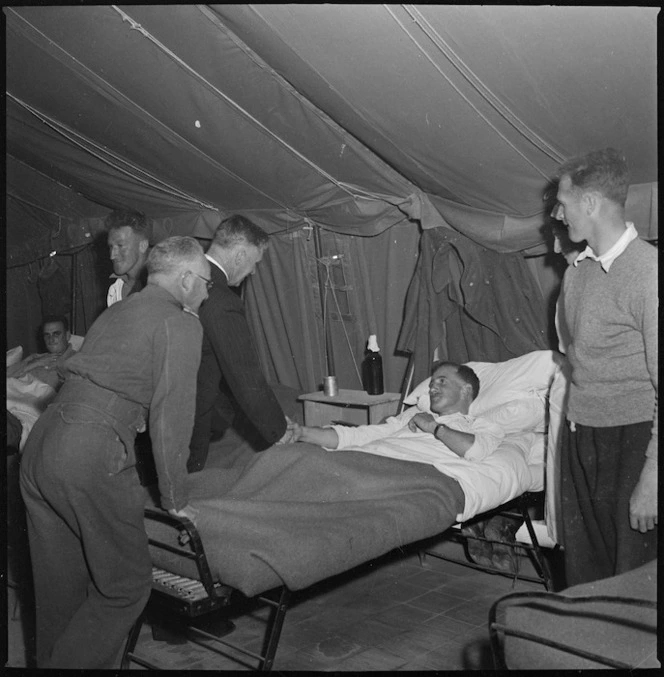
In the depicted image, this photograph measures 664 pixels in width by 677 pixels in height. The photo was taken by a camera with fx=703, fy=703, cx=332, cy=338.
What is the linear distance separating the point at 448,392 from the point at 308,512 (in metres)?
1.48

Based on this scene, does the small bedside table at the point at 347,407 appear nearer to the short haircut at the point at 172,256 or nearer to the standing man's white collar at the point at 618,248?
the short haircut at the point at 172,256

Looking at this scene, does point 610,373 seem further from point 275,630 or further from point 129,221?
point 129,221

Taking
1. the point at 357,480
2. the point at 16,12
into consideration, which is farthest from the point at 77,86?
the point at 357,480

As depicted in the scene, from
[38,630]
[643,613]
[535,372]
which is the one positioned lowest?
[38,630]

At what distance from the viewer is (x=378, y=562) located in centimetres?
419

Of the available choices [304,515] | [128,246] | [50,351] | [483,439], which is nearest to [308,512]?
[304,515]

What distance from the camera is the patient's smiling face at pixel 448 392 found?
4.13 meters

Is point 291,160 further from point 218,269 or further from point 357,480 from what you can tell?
point 357,480

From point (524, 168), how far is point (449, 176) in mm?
518

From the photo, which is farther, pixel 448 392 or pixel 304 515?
pixel 448 392

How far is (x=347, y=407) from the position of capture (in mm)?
5613

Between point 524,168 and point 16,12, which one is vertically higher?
point 16,12

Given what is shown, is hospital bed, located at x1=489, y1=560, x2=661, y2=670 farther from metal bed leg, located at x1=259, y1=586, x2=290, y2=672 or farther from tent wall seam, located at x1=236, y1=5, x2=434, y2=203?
tent wall seam, located at x1=236, y1=5, x2=434, y2=203

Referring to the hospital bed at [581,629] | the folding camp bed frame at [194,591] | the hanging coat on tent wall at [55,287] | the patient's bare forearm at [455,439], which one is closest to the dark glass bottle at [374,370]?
the patient's bare forearm at [455,439]
